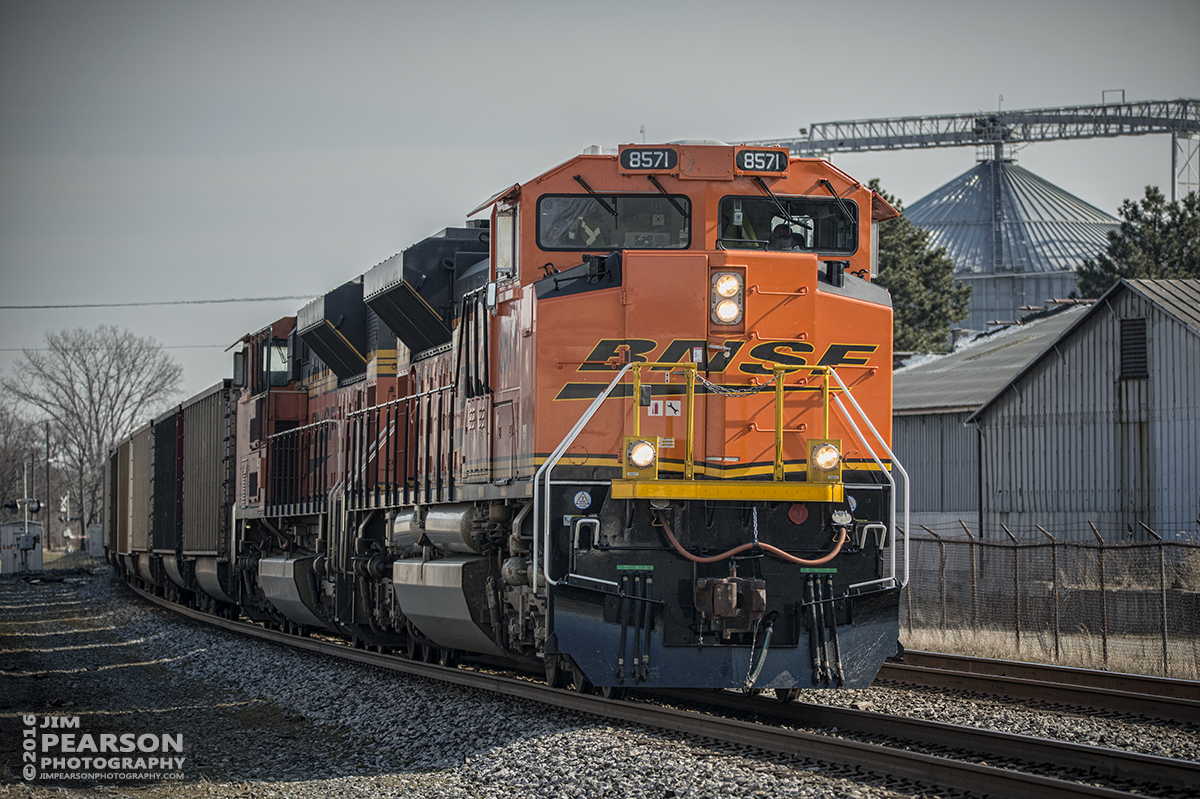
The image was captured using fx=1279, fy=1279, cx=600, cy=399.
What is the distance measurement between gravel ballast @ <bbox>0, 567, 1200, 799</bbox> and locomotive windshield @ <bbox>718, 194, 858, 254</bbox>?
375 centimetres

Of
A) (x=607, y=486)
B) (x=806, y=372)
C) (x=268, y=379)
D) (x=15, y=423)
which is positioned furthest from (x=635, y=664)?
(x=15, y=423)

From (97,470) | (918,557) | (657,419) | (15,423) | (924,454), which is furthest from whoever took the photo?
(15,423)

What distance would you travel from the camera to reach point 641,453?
9070 mm

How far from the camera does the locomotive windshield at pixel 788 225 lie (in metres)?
10.1

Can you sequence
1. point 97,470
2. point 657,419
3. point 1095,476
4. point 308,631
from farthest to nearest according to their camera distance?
point 97,470, point 1095,476, point 308,631, point 657,419

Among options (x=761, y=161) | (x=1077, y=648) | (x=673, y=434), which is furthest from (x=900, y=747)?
(x=1077, y=648)

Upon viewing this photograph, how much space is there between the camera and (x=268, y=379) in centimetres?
1994

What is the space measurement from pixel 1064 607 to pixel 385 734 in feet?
39.9

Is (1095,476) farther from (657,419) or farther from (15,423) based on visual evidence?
(15,423)

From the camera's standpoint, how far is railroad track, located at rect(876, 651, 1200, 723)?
9672 millimetres

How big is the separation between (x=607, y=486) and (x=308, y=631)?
35.9 ft

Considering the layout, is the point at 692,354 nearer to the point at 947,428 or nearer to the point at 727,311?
the point at 727,311

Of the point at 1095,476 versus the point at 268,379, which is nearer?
the point at 268,379

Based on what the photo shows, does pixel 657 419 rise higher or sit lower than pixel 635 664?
higher
